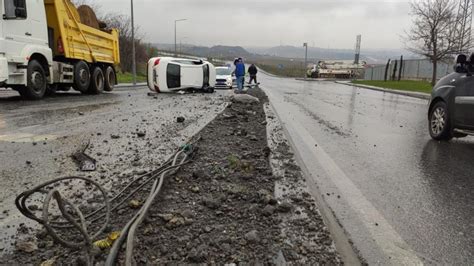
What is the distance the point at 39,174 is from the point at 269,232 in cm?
289

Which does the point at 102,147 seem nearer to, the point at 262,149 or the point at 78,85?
the point at 262,149

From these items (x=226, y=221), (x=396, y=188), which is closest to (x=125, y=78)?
(x=396, y=188)

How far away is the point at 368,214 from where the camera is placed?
12.4 ft

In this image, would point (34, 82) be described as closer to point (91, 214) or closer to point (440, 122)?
point (91, 214)

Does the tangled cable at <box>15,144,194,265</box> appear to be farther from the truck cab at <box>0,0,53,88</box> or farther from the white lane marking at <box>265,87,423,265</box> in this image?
the truck cab at <box>0,0,53,88</box>

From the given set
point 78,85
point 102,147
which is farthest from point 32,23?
point 102,147

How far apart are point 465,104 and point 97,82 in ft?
48.3

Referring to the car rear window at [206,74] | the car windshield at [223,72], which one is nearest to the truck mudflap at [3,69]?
the car rear window at [206,74]

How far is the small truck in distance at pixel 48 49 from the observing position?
468 inches

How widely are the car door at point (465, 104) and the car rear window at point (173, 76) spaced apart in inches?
560

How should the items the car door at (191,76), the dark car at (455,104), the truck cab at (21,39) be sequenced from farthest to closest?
the car door at (191,76), the truck cab at (21,39), the dark car at (455,104)

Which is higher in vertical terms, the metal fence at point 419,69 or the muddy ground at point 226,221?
the metal fence at point 419,69

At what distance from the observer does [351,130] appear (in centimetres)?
897

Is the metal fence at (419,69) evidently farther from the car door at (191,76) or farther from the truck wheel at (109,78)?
the truck wheel at (109,78)
